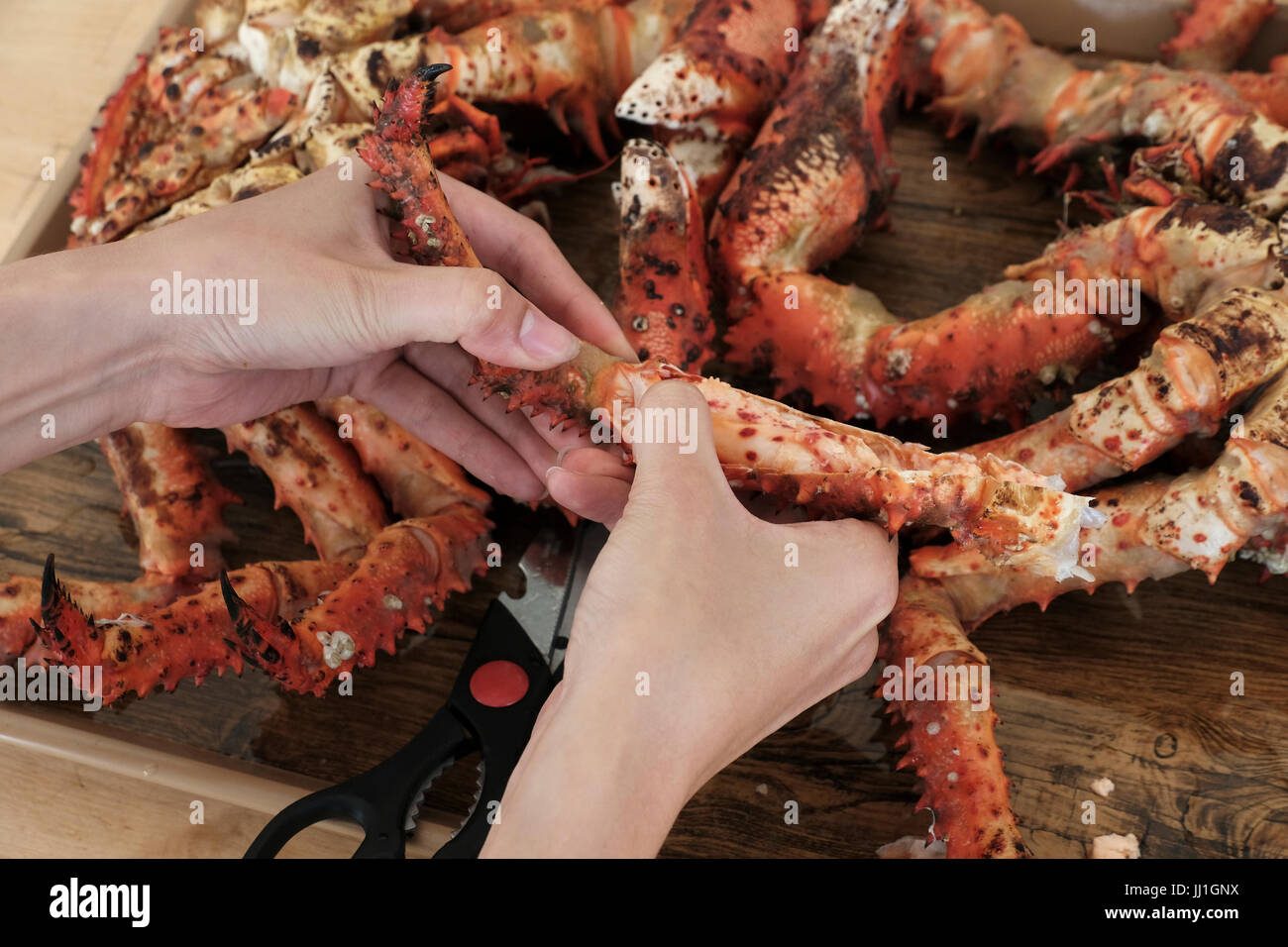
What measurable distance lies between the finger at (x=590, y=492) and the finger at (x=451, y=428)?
30 centimetres

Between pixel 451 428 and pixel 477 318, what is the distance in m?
0.42

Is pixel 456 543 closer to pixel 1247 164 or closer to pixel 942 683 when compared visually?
pixel 942 683

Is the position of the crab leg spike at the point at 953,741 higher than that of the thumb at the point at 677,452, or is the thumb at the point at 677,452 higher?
the thumb at the point at 677,452

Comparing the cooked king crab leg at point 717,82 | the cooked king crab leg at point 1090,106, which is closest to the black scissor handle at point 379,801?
the cooked king crab leg at point 717,82

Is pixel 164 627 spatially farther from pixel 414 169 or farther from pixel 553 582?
pixel 414 169

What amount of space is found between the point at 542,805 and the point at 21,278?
0.87 m

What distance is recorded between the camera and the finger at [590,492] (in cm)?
117

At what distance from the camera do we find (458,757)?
1.30m

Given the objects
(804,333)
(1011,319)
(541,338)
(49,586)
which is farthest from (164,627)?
(1011,319)

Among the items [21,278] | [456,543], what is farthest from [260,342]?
[456,543]

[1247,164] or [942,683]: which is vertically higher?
[1247,164]

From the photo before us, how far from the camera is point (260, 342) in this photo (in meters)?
1.25

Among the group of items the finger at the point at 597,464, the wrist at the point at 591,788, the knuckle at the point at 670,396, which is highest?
the knuckle at the point at 670,396

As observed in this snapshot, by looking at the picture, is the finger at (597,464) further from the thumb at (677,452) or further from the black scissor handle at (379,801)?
the black scissor handle at (379,801)
